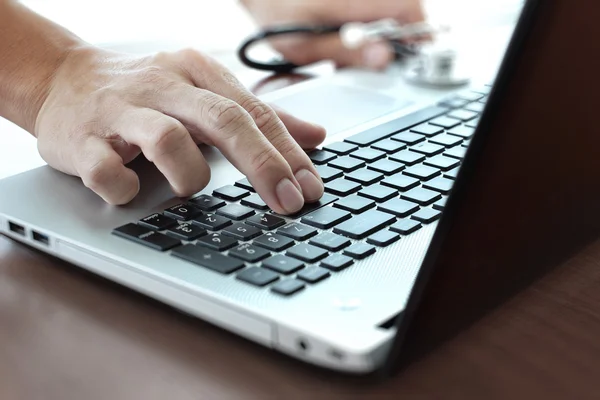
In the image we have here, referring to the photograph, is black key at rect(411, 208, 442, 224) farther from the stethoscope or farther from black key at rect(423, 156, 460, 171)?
the stethoscope

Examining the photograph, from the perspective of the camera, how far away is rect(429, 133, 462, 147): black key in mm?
774

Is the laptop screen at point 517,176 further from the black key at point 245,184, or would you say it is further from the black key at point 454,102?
the black key at point 454,102

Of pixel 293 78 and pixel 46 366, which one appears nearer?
pixel 46 366

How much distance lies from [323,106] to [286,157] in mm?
290

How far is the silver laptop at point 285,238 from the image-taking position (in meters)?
0.44

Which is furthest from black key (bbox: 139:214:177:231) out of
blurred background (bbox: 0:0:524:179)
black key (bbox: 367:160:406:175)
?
blurred background (bbox: 0:0:524:179)

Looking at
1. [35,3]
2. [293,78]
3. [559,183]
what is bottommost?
[35,3]

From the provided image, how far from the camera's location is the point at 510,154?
1.22 ft

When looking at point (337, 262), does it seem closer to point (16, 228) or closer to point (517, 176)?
point (517, 176)

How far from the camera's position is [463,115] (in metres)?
0.87

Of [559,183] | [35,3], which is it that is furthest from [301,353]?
[35,3]

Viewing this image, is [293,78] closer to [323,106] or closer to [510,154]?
[323,106]

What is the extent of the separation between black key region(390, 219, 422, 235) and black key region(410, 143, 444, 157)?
18 centimetres

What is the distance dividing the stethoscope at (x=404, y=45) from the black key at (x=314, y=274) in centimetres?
56
